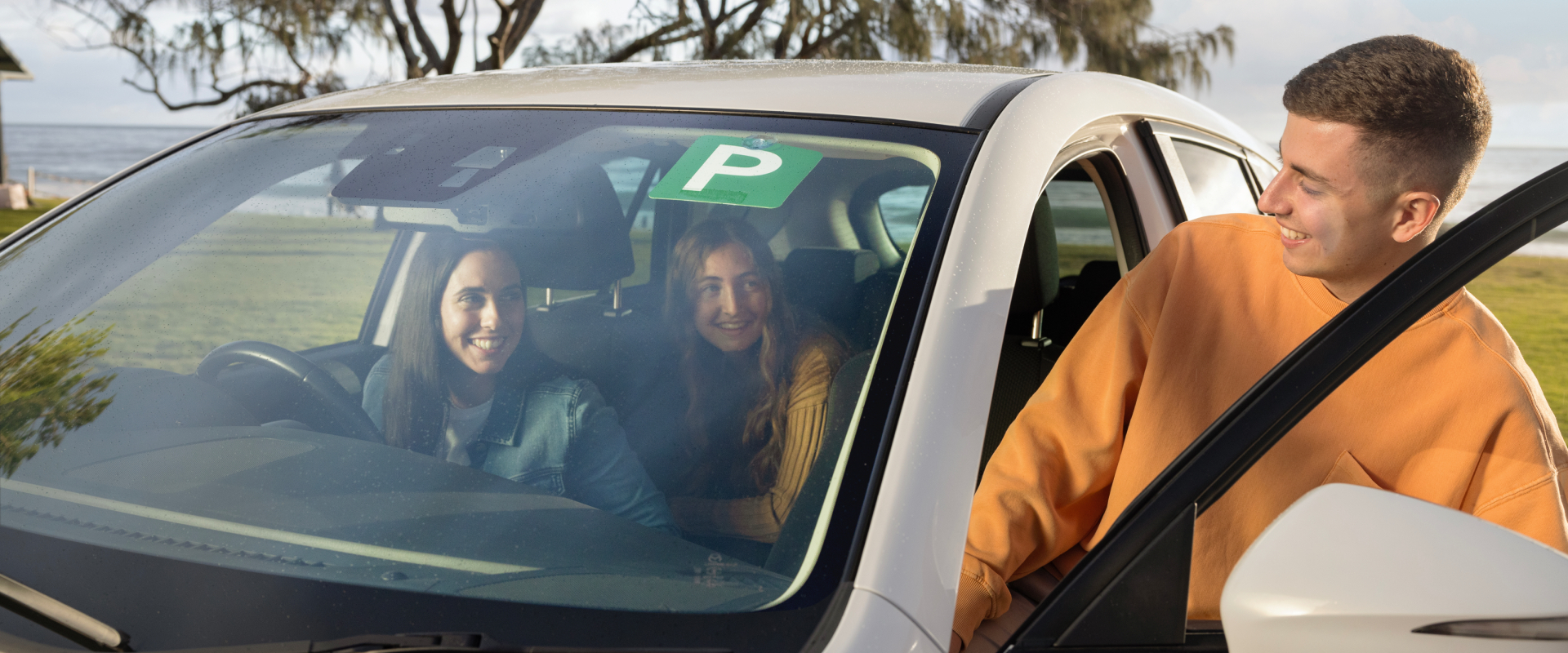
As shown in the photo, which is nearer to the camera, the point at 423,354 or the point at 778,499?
the point at 778,499

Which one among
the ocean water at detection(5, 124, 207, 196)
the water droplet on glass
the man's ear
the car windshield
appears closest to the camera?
the car windshield

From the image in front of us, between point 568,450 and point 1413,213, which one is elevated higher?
point 1413,213

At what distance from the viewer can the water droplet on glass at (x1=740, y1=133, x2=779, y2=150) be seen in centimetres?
151

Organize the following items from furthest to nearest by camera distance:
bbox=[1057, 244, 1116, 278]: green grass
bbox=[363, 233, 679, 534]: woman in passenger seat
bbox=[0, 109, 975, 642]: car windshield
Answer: bbox=[1057, 244, 1116, 278]: green grass < bbox=[363, 233, 679, 534]: woman in passenger seat < bbox=[0, 109, 975, 642]: car windshield

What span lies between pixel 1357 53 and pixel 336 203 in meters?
1.51

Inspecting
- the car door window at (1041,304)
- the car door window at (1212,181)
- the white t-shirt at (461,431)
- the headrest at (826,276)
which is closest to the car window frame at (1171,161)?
the car door window at (1212,181)

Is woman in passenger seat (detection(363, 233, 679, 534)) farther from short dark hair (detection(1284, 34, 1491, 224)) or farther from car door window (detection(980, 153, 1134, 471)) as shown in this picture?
car door window (detection(980, 153, 1134, 471))

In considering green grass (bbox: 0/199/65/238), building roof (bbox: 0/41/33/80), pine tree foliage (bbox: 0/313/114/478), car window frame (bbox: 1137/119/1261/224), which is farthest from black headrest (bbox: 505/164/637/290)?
building roof (bbox: 0/41/33/80)

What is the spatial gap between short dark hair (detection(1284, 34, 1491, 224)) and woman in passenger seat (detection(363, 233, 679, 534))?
1.00m

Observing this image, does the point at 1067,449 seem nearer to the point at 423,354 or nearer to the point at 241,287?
the point at 423,354

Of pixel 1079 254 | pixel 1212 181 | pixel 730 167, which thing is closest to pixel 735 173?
pixel 730 167

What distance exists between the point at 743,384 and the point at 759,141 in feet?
1.28

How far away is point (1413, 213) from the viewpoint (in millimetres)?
1408

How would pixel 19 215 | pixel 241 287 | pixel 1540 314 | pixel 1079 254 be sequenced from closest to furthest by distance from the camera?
pixel 241 287 < pixel 1540 314 < pixel 1079 254 < pixel 19 215
